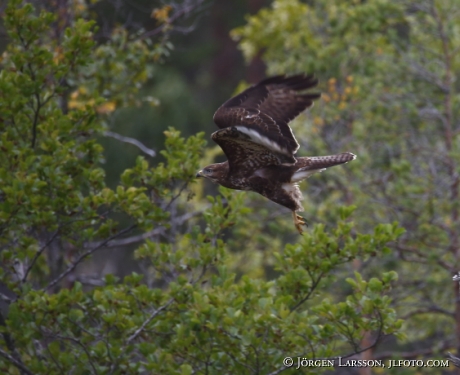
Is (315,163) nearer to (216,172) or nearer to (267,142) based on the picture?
(216,172)

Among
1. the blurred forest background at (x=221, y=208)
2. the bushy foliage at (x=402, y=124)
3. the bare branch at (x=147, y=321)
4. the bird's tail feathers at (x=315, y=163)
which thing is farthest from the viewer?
the bushy foliage at (x=402, y=124)

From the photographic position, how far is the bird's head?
7.57m

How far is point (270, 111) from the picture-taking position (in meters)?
6.97

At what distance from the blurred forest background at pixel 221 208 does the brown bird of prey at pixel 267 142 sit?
0.43 meters

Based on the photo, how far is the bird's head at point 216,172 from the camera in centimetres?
757

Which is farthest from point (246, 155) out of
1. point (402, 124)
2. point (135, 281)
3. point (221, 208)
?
point (402, 124)

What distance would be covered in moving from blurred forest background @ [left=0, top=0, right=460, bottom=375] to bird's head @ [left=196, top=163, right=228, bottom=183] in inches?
14.4

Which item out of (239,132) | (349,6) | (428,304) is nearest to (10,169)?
(239,132)

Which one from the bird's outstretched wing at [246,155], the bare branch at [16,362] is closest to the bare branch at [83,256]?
the bare branch at [16,362]

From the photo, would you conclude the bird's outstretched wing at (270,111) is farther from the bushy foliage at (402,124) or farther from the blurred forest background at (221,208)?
the bushy foliage at (402,124)

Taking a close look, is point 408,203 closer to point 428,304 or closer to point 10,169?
point 428,304

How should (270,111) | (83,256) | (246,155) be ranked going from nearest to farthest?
(83,256) < (270,111) < (246,155)

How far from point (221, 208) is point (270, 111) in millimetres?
956

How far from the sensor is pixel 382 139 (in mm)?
11461
